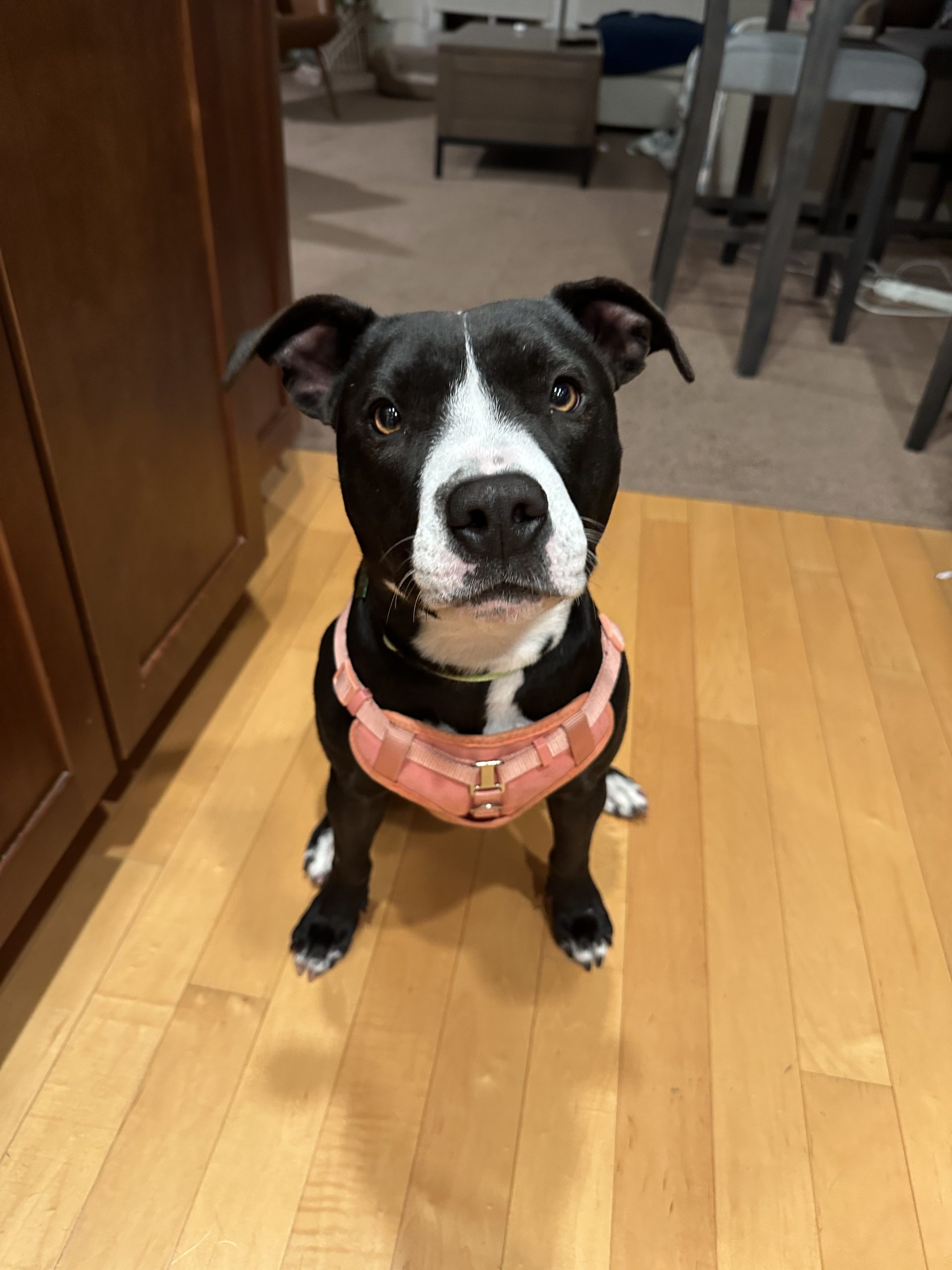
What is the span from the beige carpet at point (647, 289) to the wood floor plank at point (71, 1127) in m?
1.87

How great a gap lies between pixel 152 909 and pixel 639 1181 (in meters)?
0.89

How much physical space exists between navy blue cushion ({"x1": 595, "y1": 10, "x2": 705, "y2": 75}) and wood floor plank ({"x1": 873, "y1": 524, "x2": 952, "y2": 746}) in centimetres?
486

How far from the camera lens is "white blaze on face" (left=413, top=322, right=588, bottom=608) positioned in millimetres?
895

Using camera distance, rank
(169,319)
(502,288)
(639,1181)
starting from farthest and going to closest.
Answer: (502,288) → (169,319) → (639,1181)

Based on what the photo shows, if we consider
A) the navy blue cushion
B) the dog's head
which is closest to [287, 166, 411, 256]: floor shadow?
the navy blue cushion

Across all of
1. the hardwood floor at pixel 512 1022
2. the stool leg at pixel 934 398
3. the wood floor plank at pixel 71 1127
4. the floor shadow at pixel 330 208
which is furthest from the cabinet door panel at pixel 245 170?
the floor shadow at pixel 330 208

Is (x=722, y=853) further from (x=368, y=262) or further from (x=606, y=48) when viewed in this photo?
(x=606, y=48)

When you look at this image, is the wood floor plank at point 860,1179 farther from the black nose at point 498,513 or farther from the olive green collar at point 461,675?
the black nose at point 498,513

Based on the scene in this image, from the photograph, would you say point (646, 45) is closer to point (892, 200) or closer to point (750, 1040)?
point (892, 200)

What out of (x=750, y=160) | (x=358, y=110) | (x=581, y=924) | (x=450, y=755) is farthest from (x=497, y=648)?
(x=358, y=110)

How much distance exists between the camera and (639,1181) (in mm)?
1191

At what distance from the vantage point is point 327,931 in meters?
1.43

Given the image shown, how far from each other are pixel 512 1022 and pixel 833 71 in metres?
3.00

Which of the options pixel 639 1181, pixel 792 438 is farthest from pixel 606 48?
pixel 639 1181
